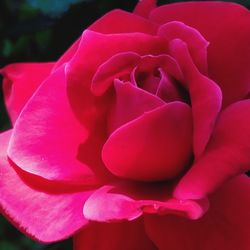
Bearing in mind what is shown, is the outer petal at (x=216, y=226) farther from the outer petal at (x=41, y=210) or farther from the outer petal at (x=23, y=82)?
the outer petal at (x=23, y=82)

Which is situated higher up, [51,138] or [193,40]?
[193,40]

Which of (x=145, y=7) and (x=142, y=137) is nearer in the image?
(x=142, y=137)

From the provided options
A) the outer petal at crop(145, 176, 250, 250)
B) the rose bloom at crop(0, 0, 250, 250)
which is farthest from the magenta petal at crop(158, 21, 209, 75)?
the outer petal at crop(145, 176, 250, 250)

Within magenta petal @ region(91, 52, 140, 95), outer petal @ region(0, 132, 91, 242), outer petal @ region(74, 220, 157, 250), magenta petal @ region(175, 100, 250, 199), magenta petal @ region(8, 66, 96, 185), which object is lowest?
outer petal @ region(74, 220, 157, 250)

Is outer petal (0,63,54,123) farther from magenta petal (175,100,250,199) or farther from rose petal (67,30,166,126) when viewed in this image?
magenta petal (175,100,250,199)

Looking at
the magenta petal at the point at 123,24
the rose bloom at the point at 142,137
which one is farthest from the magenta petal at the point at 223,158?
the magenta petal at the point at 123,24

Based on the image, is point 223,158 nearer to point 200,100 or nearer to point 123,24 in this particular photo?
point 200,100

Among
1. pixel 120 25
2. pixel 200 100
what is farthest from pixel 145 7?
pixel 200 100

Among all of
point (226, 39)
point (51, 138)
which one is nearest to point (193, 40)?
point (226, 39)
